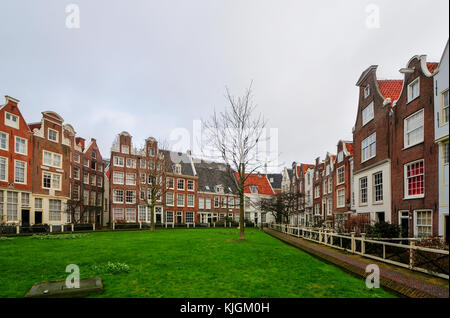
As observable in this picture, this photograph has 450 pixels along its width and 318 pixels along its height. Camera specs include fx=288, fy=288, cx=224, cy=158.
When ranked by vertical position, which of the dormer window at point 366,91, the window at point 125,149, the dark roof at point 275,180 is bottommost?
the dark roof at point 275,180

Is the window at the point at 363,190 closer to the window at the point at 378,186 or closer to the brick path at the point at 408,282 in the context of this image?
the window at the point at 378,186

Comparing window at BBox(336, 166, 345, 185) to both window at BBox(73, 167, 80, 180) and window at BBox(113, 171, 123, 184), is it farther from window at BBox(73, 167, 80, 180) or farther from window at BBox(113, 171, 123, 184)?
window at BBox(73, 167, 80, 180)

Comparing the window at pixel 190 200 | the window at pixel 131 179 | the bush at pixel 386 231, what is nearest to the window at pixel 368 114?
the bush at pixel 386 231

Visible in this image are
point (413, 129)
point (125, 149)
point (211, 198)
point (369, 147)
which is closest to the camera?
point (413, 129)

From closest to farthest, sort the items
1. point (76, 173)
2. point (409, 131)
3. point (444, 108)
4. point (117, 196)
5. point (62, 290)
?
point (62, 290)
point (444, 108)
point (409, 131)
point (76, 173)
point (117, 196)

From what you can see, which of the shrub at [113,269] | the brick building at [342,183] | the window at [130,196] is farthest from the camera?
the window at [130,196]

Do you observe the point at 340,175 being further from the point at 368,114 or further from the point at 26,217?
the point at 26,217

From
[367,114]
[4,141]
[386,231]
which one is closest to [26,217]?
[4,141]

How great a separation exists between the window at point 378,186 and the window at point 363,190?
184cm

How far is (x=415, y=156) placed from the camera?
17812mm

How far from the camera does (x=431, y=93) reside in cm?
1659

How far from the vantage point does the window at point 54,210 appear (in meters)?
36.9

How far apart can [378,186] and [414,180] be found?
180 inches
